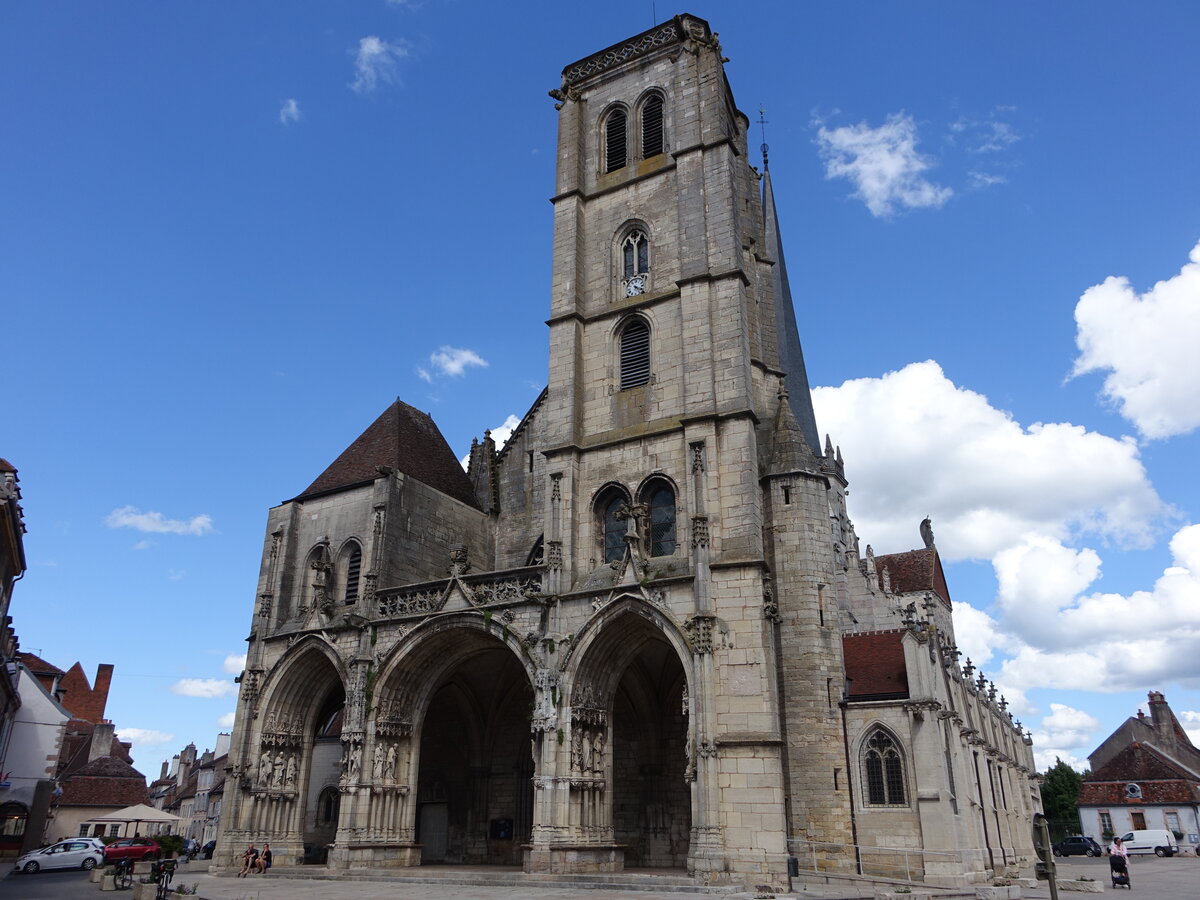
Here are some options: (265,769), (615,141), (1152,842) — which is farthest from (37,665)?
(1152,842)

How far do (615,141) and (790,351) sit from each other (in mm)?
11151

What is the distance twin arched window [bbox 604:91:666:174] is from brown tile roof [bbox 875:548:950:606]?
2355 cm

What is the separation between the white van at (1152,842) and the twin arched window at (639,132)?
33.4 meters

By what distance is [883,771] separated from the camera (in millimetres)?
18781

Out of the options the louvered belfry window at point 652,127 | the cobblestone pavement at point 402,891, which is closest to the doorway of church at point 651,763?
the cobblestone pavement at point 402,891

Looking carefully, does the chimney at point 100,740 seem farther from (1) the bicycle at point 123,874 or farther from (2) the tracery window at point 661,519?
(2) the tracery window at point 661,519

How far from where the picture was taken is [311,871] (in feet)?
66.2

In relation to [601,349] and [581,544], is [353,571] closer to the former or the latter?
[581,544]

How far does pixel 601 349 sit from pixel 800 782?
35.8ft

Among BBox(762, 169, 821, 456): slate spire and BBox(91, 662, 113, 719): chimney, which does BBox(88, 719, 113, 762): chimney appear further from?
BBox(762, 169, 821, 456): slate spire

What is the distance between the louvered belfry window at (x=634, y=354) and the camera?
2227cm

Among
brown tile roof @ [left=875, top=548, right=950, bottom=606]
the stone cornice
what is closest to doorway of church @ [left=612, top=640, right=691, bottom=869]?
the stone cornice

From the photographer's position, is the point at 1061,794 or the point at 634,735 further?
the point at 1061,794

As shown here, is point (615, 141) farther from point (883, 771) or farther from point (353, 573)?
point (883, 771)
